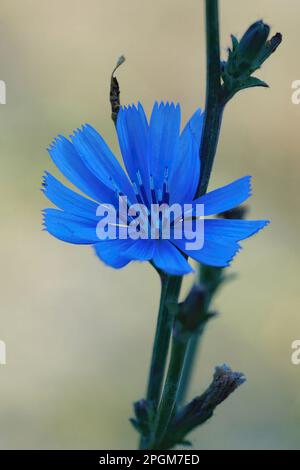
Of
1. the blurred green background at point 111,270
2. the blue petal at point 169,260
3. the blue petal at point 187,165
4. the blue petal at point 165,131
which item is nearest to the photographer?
the blue petal at point 169,260

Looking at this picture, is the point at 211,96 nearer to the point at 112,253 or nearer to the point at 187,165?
the point at 187,165

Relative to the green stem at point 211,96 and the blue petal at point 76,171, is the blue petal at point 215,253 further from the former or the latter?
the blue petal at point 76,171

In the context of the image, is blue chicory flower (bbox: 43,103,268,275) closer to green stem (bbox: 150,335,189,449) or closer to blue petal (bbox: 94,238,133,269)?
blue petal (bbox: 94,238,133,269)

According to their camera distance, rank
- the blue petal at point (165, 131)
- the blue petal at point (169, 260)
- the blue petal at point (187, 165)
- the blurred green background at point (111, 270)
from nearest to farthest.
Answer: the blue petal at point (169, 260) < the blue petal at point (187, 165) < the blue petal at point (165, 131) < the blurred green background at point (111, 270)

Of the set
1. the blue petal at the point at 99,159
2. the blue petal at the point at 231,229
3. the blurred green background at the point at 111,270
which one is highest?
the blurred green background at the point at 111,270

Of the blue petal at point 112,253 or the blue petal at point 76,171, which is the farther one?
the blue petal at point 76,171

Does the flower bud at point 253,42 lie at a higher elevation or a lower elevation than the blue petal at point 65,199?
higher

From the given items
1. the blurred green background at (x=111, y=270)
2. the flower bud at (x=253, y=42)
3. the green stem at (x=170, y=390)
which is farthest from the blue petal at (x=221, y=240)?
the blurred green background at (x=111, y=270)

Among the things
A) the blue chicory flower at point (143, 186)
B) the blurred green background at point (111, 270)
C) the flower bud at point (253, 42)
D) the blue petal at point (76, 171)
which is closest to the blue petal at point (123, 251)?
the blue chicory flower at point (143, 186)

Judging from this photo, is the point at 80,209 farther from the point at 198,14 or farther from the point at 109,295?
the point at 198,14
